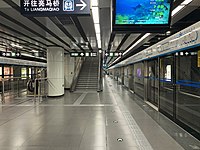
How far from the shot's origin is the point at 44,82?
33.3 ft

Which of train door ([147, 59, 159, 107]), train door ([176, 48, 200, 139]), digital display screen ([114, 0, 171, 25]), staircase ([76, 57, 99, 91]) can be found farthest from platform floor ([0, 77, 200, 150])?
staircase ([76, 57, 99, 91])

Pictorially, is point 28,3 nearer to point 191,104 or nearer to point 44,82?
point 191,104

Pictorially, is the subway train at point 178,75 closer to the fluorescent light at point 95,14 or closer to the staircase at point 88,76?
the fluorescent light at point 95,14

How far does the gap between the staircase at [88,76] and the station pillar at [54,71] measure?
378cm

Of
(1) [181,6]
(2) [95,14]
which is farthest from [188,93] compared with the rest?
(2) [95,14]

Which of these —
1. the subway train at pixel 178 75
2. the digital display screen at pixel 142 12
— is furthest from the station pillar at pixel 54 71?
the digital display screen at pixel 142 12

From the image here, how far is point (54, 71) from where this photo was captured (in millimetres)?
10344

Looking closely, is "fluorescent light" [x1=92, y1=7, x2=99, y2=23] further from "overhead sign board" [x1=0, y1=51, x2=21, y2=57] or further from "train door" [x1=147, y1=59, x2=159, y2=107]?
"overhead sign board" [x1=0, y1=51, x2=21, y2=57]

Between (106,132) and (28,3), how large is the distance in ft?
10.4

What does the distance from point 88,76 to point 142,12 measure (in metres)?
13.0

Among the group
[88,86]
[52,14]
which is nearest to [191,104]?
[52,14]

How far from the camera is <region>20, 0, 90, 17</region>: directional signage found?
3.10 meters

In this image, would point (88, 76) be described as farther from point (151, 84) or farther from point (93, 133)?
point (93, 133)

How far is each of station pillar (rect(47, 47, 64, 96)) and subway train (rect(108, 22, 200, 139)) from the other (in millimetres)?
5083
